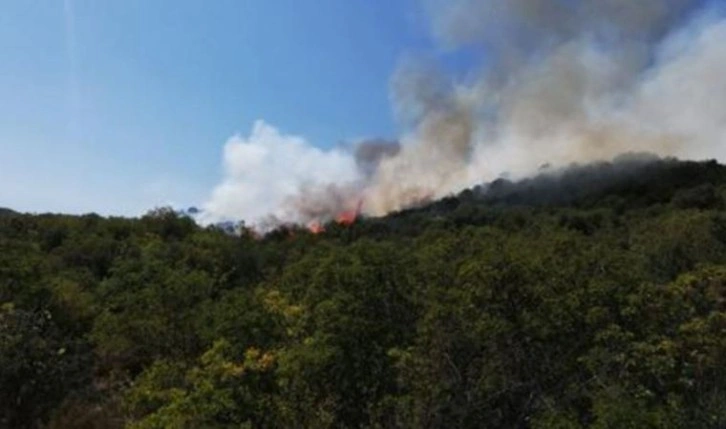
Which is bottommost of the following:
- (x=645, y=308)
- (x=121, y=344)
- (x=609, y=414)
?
(x=609, y=414)

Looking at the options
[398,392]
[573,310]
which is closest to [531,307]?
[573,310]

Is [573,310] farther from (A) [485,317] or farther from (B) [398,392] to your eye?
(B) [398,392]

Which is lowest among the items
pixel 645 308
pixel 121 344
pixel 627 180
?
pixel 645 308

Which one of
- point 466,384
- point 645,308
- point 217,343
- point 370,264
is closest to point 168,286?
point 370,264

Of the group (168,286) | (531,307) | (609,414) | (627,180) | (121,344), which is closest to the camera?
(609,414)

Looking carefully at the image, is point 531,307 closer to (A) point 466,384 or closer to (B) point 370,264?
(A) point 466,384

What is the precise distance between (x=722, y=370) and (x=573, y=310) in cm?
437

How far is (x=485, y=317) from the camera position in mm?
22859

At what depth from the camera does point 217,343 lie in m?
22.8

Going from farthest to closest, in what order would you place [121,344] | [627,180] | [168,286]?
[627,180] → [121,344] → [168,286]

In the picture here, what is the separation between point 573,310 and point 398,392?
5807mm

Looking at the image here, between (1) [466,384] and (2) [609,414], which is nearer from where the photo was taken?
(2) [609,414]

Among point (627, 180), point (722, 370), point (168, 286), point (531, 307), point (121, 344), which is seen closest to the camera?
point (722, 370)

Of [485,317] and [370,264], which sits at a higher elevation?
[370,264]
